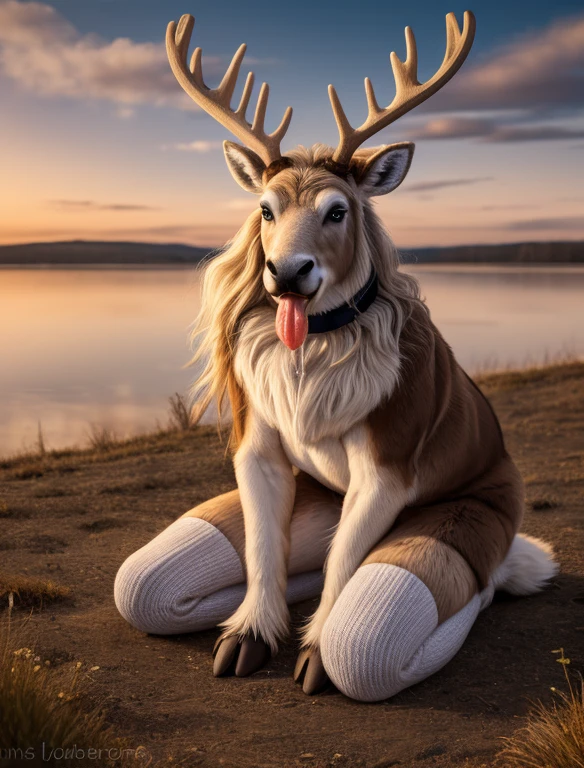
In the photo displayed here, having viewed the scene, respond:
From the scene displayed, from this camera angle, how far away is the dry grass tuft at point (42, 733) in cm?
225

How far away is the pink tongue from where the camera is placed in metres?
3.03

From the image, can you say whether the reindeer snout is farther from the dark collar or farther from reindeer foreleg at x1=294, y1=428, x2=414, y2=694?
reindeer foreleg at x1=294, y1=428, x2=414, y2=694

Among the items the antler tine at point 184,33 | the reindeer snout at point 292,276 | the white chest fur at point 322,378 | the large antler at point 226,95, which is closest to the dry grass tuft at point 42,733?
the white chest fur at point 322,378

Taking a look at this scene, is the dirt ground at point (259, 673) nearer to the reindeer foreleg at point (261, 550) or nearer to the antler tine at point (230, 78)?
the reindeer foreleg at point (261, 550)

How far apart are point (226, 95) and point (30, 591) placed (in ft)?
8.00

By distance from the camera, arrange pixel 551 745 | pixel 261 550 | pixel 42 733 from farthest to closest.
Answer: pixel 261 550
pixel 551 745
pixel 42 733

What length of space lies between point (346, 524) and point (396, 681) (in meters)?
0.60

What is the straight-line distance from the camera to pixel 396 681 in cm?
315

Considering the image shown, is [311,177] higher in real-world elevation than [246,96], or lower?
lower

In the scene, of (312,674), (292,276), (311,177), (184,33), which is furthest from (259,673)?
(184,33)

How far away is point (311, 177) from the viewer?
125 inches

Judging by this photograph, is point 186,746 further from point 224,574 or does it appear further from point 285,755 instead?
point 224,574

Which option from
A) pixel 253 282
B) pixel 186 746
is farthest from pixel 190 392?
pixel 186 746

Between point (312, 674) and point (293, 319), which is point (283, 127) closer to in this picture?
point (293, 319)
